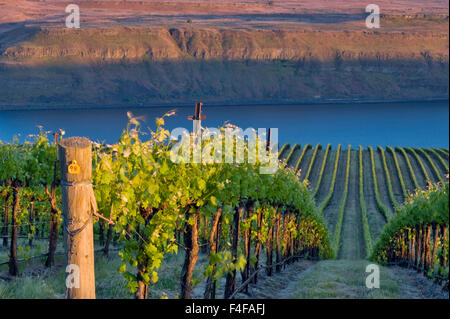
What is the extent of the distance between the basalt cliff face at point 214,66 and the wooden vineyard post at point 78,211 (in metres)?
87.7

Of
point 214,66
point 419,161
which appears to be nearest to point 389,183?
point 419,161

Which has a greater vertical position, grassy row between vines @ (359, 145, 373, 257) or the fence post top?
the fence post top

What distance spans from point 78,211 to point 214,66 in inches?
4433

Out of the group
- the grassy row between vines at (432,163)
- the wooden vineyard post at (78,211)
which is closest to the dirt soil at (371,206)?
the grassy row between vines at (432,163)

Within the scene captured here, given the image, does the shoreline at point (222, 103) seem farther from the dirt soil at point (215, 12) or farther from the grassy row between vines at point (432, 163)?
the grassy row between vines at point (432, 163)

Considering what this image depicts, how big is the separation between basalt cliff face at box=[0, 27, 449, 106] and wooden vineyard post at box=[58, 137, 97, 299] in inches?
3451

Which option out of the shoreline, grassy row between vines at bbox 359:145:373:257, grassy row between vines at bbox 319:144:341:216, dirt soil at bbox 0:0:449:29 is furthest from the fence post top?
dirt soil at bbox 0:0:449:29

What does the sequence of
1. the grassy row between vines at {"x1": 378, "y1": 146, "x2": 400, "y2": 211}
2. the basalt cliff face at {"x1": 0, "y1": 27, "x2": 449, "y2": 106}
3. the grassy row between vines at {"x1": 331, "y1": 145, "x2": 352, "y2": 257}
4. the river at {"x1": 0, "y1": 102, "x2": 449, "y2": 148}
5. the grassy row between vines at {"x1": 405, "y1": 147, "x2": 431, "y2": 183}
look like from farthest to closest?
the basalt cliff face at {"x1": 0, "y1": 27, "x2": 449, "y2": 106}
the river at {"x1": 0, "y1": 102, "x2": 449, "y2": 148}
the grassy row between vines at {"x1": 405, "y1": 147, "x2": 431, "y2": 183}
the grassy row between vines at {"x1": 378, "y1": 146, "x2": 400, "y2": 211}
the grassy row between vines at {"x1": 331, "y1": 145, "x2": 352, "y2": 257}

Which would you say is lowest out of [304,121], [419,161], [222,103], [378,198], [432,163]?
[378,198]

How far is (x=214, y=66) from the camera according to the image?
376 feet

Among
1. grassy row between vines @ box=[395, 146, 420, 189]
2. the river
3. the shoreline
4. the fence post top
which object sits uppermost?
the shoreline

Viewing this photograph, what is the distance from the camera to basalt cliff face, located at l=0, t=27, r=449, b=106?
9525 centimetres

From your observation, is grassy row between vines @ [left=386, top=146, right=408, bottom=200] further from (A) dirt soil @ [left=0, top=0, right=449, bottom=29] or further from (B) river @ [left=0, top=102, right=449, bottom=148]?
(A) dirt soil @ [left=0, top=0, right=449, bottom=29]

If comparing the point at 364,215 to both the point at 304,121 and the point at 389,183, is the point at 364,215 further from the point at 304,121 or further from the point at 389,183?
the point at 304,121
